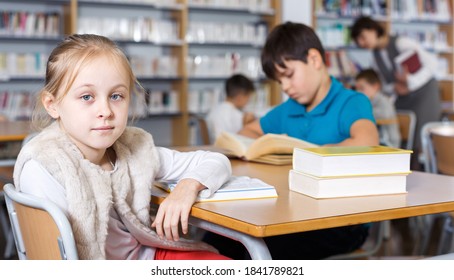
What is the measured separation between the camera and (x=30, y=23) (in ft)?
18.5

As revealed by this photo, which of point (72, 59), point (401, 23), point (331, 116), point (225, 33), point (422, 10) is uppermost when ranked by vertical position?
point (422, 10)

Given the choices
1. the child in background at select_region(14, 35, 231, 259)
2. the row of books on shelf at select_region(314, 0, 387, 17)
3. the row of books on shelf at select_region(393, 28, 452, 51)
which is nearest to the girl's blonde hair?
the child in background at select_region(14, 35, 231, 259)

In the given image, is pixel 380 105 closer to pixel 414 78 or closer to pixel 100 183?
pixel 414 78

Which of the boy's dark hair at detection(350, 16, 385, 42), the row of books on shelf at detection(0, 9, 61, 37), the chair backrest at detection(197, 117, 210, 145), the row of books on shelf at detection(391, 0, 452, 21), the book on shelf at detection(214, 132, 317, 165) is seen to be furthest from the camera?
the row of books on shelf at detection(391, 0, 452, 21)

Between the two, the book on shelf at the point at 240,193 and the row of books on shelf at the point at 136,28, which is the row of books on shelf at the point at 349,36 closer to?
the row of books on shelf at the point at 136,28

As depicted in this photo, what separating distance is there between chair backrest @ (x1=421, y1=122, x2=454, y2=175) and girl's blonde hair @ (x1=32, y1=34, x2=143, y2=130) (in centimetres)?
169

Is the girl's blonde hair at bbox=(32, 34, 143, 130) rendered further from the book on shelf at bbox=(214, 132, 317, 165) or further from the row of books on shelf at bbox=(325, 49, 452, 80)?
the row of books on shelf at bbox=(325, 49, 452, 80)

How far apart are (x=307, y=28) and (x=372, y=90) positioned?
3.58 metres

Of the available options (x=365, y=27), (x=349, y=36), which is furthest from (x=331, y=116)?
(x=349, y=36)

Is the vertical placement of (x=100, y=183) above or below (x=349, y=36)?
below

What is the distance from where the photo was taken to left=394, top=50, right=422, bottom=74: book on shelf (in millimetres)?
5574

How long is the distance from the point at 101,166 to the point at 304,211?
49 centimetres

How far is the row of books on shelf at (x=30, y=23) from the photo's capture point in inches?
218

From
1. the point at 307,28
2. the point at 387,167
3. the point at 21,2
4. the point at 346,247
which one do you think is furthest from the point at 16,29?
the point at 387,167
